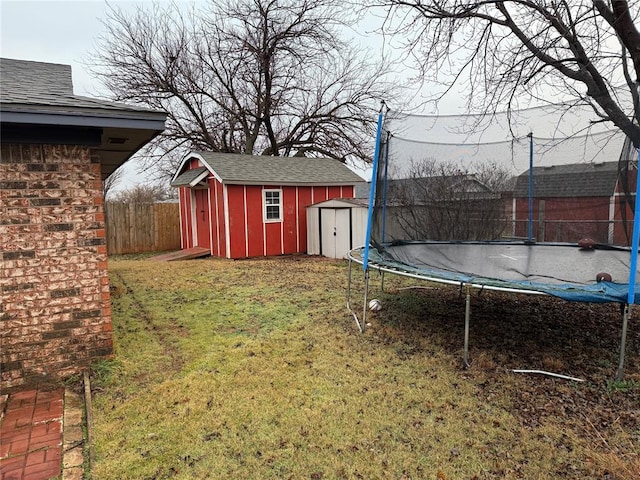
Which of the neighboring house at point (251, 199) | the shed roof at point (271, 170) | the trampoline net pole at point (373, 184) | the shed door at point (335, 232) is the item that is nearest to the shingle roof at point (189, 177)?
the neighboring house at point (251, 199)

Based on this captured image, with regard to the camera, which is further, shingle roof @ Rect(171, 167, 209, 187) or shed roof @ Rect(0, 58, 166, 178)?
shingle roof @ Rect(171, 167, 209, 187)

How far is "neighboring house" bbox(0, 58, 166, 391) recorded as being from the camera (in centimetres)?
283

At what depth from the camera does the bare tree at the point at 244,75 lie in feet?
49.6

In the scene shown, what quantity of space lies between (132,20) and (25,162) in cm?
1516

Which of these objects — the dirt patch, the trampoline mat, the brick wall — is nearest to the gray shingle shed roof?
the trampoline mat

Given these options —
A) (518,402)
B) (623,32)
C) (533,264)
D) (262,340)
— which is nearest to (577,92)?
(623,32)

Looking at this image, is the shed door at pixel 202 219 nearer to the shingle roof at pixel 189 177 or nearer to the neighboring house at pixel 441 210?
the shingle roof at pixel 189 177

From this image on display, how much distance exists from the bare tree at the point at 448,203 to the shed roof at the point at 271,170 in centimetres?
544

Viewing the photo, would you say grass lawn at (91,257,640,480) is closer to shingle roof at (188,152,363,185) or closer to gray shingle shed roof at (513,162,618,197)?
gray shingle shed roof at (513,162,618,197)

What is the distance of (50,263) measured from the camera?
9.75 feet

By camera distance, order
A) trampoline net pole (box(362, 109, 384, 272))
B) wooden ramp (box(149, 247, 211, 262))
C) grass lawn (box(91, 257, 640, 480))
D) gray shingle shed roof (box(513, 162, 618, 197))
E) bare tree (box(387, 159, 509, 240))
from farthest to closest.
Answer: wooden ramp (box(149, 247, 211, 262)), bare tree (box(387, 159, 509, 240)), gray shingle shed roof (box(513, 162, 618, 197)), trampoline net pole (box(362, 109, 384, 272)), grass lawn (box(91, 257, 640, 480))

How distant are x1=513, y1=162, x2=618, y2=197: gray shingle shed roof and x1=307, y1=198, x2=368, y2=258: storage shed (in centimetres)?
405

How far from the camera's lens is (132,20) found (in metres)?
15.0

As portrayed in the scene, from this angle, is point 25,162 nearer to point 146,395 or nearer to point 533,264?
point 146,395
